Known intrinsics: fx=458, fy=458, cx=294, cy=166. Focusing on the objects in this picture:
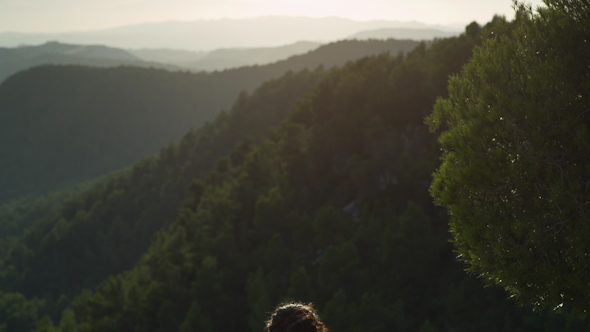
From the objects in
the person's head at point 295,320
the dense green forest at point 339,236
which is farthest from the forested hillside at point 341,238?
the person's head at point 295,320

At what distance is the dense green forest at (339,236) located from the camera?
2634 cm

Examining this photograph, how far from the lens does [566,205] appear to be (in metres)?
7.49

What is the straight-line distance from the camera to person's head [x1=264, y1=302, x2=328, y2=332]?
11.1 feet

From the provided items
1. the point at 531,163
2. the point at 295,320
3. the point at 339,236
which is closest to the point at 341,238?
the point at 339,236

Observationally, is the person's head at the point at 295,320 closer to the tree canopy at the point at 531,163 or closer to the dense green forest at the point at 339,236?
the tree canopy at the point at 531,163

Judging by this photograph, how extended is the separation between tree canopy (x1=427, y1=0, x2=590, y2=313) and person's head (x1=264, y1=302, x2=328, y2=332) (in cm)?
538

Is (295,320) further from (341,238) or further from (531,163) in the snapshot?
(341,238)

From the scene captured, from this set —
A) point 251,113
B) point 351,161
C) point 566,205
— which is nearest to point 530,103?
point 566,205

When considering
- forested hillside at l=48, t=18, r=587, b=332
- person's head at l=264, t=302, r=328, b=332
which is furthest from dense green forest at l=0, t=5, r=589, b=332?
person's head at l=264, t=302, r=328, b=332

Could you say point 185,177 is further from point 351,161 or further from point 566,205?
point 566,205

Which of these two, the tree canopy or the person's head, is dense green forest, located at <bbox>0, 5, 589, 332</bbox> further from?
the person's head

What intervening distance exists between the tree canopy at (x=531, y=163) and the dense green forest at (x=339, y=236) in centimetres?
135

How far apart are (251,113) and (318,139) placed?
73395 millimetres

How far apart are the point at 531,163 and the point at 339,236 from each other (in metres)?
27.4
